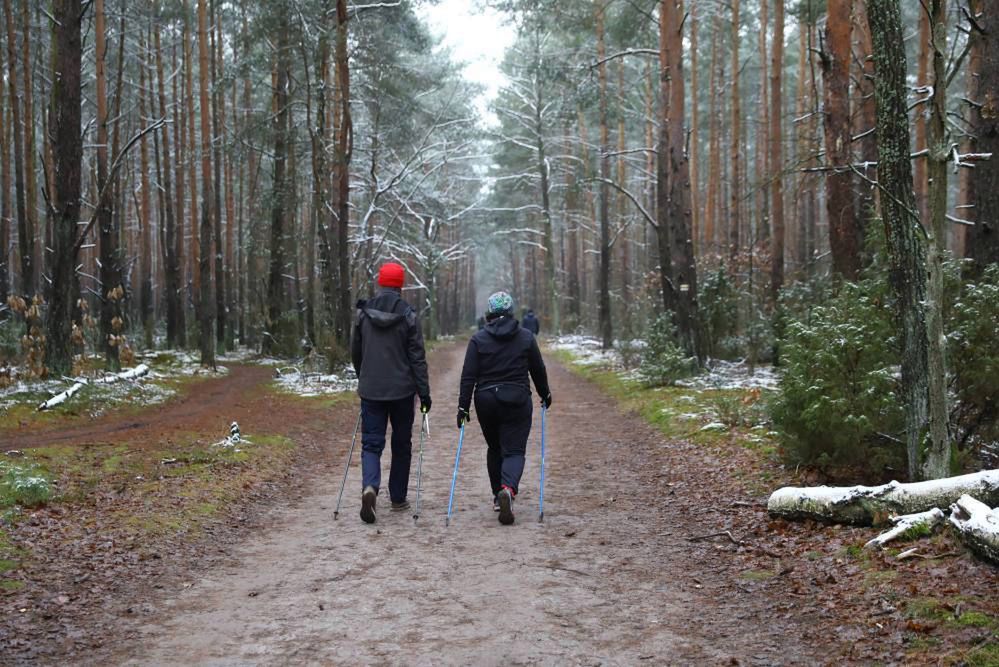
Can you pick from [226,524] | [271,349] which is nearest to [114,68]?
[271,349]

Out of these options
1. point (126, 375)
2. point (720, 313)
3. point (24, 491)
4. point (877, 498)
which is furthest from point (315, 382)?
point (877, 498)

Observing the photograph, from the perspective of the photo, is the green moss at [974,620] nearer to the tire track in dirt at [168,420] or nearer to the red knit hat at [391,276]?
the red knit hat at [391,276]

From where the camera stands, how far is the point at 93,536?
629 centimetres

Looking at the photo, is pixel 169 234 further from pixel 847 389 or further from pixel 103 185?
pixel 847 389

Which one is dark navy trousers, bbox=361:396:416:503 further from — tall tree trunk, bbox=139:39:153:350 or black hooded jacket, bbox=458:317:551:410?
tall tree trunk, bbox=139:39:153:350

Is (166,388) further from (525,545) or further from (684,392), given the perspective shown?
(525,545)

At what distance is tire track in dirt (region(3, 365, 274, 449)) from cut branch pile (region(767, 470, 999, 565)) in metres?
7.81

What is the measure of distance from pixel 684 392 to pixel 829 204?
3927 millimetres

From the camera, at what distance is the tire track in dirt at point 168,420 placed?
34.9ft

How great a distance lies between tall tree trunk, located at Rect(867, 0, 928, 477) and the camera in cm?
598

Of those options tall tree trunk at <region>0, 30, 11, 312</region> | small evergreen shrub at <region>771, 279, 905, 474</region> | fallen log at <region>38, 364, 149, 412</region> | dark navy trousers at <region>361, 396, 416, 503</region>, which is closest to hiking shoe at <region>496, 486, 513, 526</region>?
dark navy trousers at <region>361, 396, 416, 503</region>

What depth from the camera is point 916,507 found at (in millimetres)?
5613

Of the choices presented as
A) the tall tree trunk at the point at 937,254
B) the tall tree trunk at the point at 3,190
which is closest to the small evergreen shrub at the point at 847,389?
the tall tree trunk at the point at 937,254

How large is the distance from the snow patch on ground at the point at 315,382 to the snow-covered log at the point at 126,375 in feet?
9.22
